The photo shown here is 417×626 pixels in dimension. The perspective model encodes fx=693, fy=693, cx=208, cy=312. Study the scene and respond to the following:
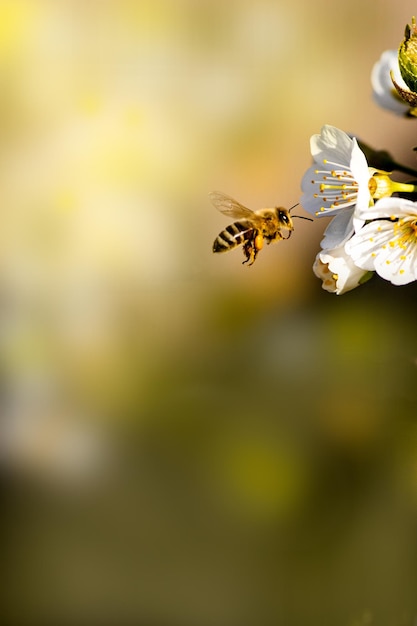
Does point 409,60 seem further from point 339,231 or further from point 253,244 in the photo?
point 253,244

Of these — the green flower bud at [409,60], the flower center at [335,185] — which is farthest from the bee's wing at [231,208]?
the green flower bud at [409,60]

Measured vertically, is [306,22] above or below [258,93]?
above

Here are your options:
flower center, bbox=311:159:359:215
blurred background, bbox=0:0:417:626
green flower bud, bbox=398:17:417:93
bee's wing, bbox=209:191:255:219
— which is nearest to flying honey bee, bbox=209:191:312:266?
bee's wing, bbox=209:191:255:219

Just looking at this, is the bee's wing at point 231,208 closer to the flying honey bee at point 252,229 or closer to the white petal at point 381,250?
the flying honey bee at point 252,229

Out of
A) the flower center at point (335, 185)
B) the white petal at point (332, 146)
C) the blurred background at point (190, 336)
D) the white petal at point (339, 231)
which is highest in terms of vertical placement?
the white petal at point (332, 146)

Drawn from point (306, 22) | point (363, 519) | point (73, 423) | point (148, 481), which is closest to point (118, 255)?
point (73, 423)

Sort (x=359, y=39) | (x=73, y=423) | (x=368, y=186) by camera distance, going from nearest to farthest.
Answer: (x=368, y=186), (x=359, y=39), (x=73, y=423)

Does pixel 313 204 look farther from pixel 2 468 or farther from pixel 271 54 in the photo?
pixel 2 468
